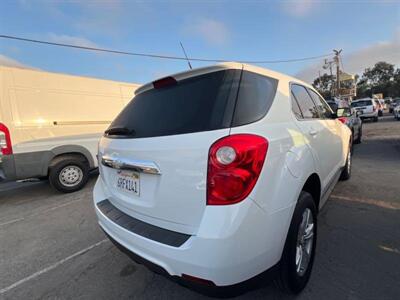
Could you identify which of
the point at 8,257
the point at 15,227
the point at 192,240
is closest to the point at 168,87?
the point at 192,240

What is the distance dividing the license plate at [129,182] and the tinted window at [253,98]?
829mm

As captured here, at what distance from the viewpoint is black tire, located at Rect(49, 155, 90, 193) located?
17.1 feet

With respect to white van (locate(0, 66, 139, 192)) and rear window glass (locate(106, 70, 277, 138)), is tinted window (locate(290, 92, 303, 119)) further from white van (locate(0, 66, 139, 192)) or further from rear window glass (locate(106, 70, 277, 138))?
white van (locate(0, 66, 139, 192))

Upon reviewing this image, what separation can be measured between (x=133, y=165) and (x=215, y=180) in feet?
2.22

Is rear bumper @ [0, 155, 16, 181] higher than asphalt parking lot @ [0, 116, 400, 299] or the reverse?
higher

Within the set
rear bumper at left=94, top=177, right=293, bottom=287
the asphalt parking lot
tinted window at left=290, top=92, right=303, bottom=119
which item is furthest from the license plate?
tinted window at left=290, top=92, right=303, bottom=119

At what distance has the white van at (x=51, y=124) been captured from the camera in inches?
184

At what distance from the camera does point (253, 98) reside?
1769 millimetres

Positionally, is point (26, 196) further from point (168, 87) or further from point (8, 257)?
point (168, 87)

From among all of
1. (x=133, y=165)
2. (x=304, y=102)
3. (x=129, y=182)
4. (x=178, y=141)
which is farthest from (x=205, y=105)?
(x=304, y=102)

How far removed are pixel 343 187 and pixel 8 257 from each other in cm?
507

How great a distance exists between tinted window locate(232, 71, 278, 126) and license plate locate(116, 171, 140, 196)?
2.72 feet

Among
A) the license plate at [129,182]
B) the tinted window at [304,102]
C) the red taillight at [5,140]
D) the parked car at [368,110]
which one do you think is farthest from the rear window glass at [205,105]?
the parked car at [368,110]

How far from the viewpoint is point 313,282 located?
2.21 m
